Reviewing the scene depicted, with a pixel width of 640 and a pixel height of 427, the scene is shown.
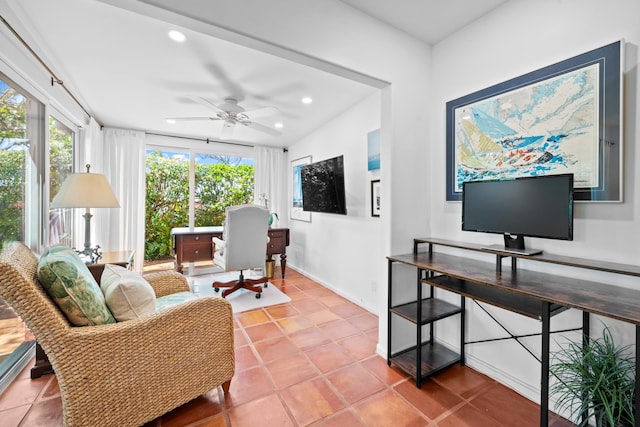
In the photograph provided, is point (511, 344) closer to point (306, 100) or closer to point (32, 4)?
point (306, 100)

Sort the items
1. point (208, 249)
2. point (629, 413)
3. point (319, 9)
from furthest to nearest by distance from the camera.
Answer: point (208, 249)
point (319, 9)
point (629, 413)

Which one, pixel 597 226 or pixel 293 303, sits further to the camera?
pixel 293 303

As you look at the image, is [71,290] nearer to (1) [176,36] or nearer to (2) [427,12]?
(1) [176,36]

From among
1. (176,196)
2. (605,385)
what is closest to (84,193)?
(176,196)

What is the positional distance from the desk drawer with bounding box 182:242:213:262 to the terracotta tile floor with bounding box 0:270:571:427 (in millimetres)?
1924

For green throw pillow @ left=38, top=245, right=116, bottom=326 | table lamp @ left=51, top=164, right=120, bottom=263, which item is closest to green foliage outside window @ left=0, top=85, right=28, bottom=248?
table lamp @ left=51, top=164, right=120, bottom=263

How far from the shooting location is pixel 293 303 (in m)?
3.29

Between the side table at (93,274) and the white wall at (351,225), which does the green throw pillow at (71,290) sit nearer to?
the side table at (93,274)

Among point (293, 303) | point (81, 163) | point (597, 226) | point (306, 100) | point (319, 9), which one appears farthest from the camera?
point (81, 163)

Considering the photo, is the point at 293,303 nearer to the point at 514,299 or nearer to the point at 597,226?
the point at 514,299

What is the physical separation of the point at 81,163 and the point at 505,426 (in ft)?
16.0

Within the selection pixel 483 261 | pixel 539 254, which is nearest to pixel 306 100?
pixel 483 261

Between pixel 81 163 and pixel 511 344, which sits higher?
pixel 81 163

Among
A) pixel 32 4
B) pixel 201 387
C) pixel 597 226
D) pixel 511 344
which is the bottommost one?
pixel 201 387
